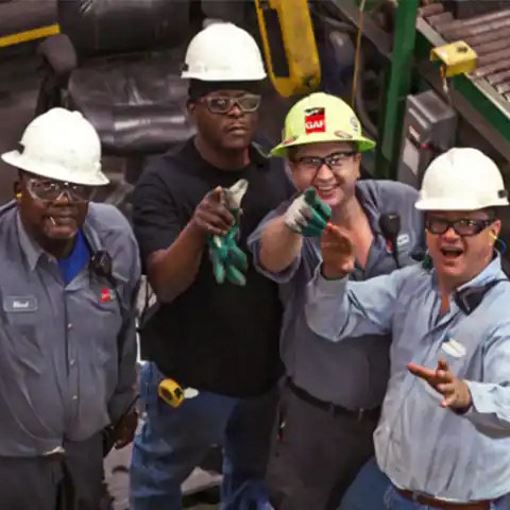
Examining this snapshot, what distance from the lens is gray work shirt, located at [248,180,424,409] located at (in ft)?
9.84

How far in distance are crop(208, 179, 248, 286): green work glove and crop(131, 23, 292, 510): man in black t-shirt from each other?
0.03m

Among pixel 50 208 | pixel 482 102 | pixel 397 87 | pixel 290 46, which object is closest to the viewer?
pixel 50 208

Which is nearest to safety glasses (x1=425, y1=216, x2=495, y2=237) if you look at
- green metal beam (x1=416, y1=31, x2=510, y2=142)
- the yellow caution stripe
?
green metal beam (x1=416, y1=31, x2=510, y2=142)

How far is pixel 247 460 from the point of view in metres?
3.62

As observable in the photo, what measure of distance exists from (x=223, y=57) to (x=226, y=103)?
0.54 ft

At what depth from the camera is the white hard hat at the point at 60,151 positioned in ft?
9.39

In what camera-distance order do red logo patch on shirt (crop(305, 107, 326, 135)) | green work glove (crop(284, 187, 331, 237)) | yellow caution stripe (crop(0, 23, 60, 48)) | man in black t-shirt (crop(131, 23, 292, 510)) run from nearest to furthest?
1. green work glove (crop(284, 187, 331, 237))
2. red logo patch on shirt (crop(305, 107, 326, 135))
3. man in black t-shirt (crop(131, 23, 292, 510))
4. yellow caution stripe (crop(0, 23, 60, 48))

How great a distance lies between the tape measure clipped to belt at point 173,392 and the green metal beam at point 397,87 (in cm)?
143

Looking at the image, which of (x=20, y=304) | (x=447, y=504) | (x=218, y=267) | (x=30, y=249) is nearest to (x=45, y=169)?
(x=30, y=249)

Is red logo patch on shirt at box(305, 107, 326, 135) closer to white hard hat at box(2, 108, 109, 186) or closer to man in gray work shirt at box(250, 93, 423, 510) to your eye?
man in gray work shirt at box(250, 93, 423, 510)

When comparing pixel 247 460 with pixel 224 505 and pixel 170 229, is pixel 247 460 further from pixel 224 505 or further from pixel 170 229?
pixel 170 229

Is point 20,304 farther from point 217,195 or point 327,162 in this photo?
point 327,162

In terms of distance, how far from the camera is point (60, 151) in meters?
2.88

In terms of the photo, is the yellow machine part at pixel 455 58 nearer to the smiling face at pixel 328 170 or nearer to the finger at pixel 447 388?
the smiling face at pixel 328 170
